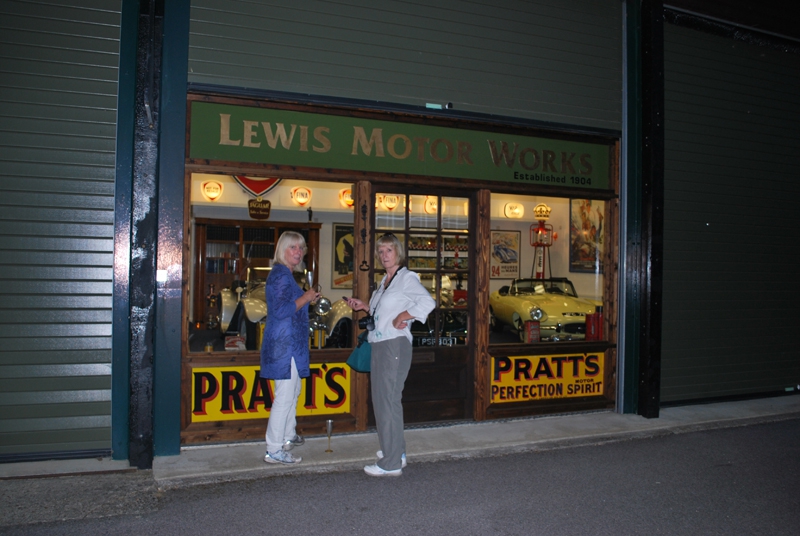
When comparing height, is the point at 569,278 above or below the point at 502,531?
above

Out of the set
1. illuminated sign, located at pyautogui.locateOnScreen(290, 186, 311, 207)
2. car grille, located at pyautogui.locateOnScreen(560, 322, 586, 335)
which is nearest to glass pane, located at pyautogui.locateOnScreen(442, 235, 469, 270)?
car grille, located at pyautogui.locateOnScreen(560, 322, 586, 335)

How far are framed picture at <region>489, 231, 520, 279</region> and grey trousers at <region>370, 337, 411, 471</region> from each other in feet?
22.0

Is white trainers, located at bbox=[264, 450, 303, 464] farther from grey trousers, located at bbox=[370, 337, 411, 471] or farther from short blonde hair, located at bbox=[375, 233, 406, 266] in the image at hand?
short blonde hair, located at bbox=[375, 233, 406, 266]

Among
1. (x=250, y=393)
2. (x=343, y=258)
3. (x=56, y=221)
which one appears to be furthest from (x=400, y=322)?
(x=343, y=258)

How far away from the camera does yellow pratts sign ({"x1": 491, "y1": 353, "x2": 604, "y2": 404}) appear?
665 centimetres

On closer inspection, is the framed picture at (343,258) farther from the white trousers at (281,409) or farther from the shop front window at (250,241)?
the white trousers at (281,409)

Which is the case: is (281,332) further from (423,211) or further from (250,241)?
(250,241)

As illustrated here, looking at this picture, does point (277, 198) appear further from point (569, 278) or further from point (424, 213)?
point (569, 278)

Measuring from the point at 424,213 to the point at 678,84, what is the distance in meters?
3.78

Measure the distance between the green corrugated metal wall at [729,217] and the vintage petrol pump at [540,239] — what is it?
7.01 feet

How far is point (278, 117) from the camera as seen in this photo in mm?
5758

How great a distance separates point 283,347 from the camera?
495cm

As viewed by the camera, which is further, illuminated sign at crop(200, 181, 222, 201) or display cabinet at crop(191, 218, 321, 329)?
display cabinet at crop(191, 218, 321, 329)

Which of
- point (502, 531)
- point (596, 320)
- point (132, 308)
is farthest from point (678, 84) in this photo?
point (132, 308)
